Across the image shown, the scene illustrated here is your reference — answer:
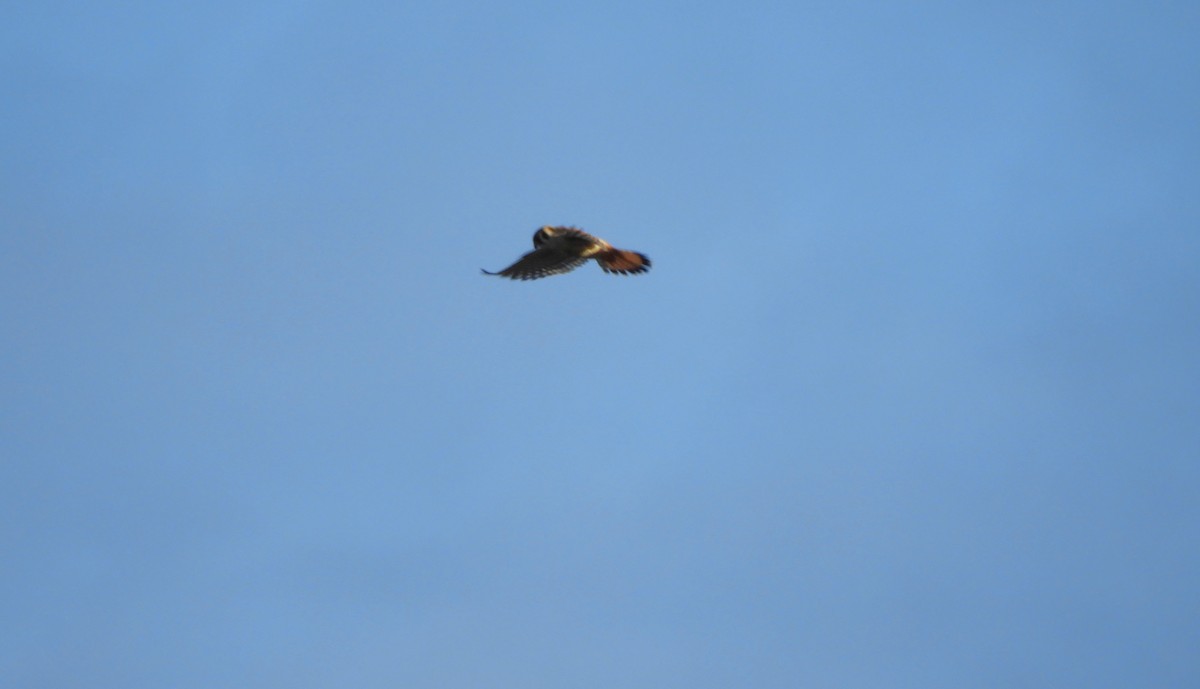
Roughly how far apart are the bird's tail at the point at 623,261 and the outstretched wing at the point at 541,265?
12.2 inches

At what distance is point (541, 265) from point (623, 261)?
1.21 meters

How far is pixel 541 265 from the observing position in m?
31.8

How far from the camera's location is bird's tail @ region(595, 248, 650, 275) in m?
31.8

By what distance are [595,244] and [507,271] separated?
53.5 inches

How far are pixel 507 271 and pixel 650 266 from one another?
2107 millimetres

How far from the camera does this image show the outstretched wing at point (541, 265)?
31.7 m

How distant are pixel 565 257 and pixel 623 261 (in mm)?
858

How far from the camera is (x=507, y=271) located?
Result: 31.8 metres

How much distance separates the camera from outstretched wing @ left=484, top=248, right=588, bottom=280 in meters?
31.7

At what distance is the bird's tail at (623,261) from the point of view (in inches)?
1252

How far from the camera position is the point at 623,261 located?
105 feet

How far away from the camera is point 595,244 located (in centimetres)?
3159

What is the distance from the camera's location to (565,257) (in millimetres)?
31828

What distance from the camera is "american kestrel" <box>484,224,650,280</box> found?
103 ft
